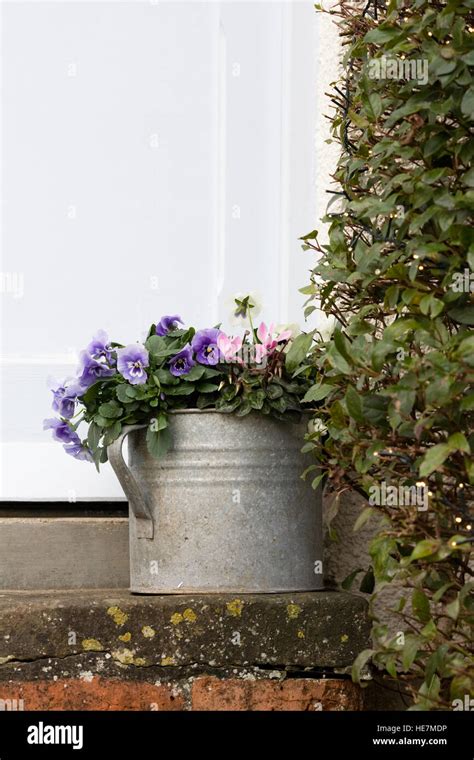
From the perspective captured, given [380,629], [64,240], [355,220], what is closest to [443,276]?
[355,220]

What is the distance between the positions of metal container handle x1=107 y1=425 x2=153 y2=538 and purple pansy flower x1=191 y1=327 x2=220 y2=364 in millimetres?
149

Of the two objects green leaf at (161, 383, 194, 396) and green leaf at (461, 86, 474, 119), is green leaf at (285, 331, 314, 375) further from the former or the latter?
green leaf at (461, 86, 474, 119)

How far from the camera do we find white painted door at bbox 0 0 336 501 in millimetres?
2199

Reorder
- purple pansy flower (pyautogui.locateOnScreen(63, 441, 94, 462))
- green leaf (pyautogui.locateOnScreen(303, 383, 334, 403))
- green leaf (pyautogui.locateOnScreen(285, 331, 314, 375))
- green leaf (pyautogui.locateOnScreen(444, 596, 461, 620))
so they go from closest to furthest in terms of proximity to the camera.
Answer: green leaf (pyautogui.locateOnScreen(444, 596, 461, 620)) < green leaf (pyautogui.locateOnScreen(303, 383, 334, 403)) < green leaf (pyautogui.locateOnScreen(285, 331, 314, 375)) < purple pansy flower (pyautogui.locateOnScreen(63, 441, 94, 462))

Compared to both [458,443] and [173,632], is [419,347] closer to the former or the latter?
[458,443]

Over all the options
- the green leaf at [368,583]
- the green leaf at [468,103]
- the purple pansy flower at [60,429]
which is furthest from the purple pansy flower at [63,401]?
the green leaf at [468,103]

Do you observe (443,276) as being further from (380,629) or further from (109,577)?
(109,577)

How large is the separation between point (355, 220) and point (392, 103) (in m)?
0.21

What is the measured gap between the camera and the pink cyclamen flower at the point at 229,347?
5.94 feet

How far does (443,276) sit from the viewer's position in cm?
151

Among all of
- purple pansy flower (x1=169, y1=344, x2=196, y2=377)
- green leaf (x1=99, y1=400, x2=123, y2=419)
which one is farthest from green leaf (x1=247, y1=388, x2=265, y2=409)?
green leaf (x1=99, y1=400, x2=123, y2=419)

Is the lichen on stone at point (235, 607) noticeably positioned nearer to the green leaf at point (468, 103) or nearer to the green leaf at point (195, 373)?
the green leaf at point (195, 373)

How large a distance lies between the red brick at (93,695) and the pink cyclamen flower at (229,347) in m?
0.53

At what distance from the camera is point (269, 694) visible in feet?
5.72
